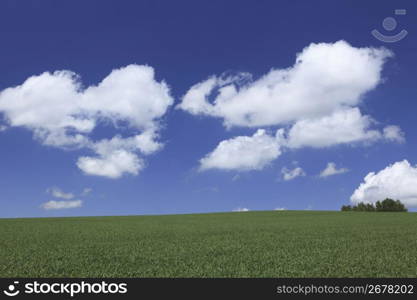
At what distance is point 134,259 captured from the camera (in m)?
17.2

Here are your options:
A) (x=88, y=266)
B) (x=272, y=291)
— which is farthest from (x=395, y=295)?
(x=88, y=266)

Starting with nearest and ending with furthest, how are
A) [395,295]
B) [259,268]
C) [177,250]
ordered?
[395,295] < [259,268] < [177,250]

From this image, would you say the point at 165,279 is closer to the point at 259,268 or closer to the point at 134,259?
the point at 259,268

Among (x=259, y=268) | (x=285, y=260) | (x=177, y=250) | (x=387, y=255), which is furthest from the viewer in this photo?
(x=177, y=250)

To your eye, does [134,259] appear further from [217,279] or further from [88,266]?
[217,279]

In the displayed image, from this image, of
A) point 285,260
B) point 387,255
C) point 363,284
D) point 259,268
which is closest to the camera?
point 363,284

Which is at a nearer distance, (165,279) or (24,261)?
(165,279)

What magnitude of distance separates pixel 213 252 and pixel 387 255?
792 cm

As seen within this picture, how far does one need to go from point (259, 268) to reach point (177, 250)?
6468 millimetres

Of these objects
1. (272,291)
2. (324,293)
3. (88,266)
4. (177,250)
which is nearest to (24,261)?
(88,266)

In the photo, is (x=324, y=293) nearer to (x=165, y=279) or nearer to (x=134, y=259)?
(x=165, y=279)

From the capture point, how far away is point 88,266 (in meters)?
15.6

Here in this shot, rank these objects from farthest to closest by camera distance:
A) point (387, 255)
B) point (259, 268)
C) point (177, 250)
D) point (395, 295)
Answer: point (177, 250) < point (387, 255) < point (259, 268) < point (395, 295)

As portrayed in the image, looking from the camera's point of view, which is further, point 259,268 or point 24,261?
point 24,261
